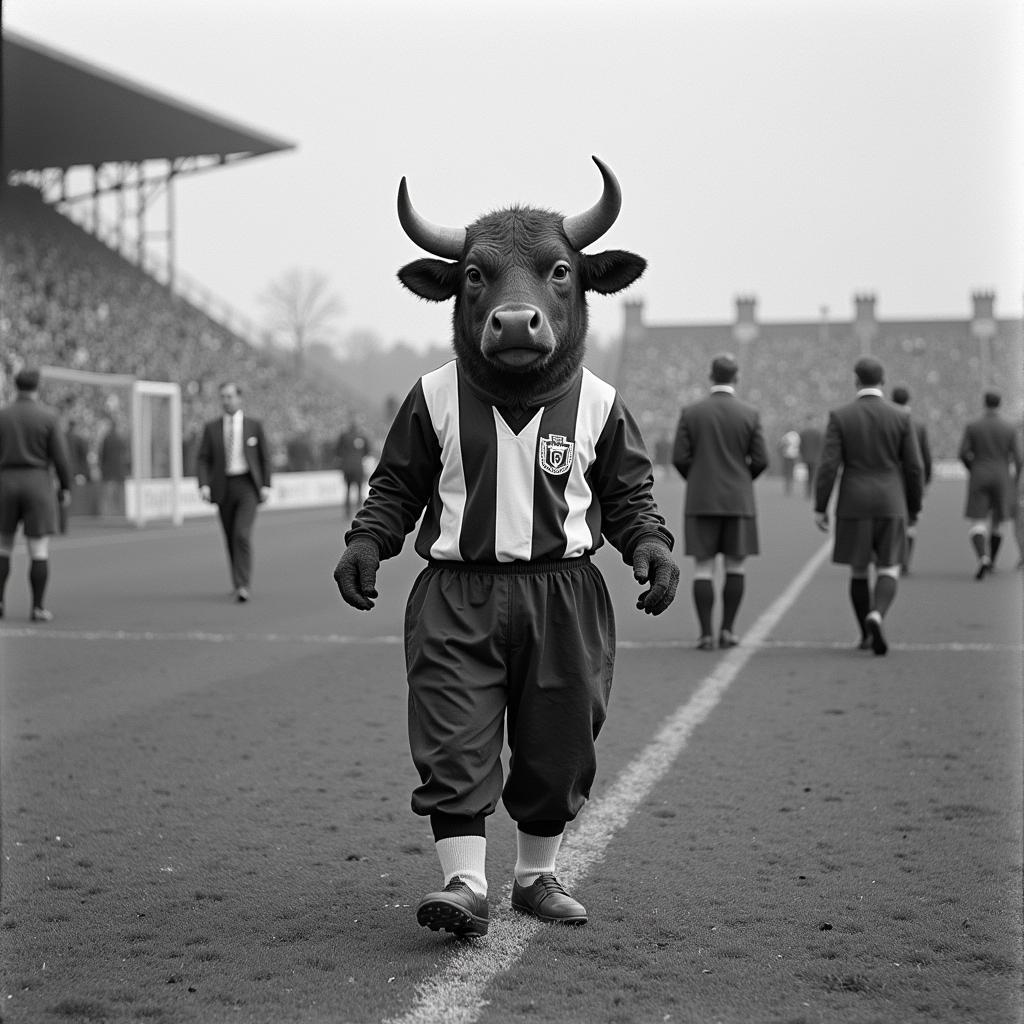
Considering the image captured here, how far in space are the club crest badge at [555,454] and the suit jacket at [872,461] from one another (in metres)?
5.82

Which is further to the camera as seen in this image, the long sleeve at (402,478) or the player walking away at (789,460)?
the player walking away at (789,460)

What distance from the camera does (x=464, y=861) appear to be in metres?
4.21

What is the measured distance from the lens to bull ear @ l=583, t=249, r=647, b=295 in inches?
177

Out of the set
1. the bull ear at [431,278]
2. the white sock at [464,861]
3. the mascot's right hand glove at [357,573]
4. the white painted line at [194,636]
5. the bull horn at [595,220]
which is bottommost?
the white painted line at [194,636]

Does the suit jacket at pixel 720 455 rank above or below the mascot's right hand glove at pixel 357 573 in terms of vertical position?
above

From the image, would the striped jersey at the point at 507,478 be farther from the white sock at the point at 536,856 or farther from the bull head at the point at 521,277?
the white sock at the point at 536,856

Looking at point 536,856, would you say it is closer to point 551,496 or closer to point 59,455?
point 551,496

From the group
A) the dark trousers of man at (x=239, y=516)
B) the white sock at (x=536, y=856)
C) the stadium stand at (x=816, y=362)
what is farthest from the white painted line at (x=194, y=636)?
the stadium stand at (x=816, y=362)

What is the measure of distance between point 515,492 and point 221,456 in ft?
30.2

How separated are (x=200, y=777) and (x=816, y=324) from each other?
270 feet

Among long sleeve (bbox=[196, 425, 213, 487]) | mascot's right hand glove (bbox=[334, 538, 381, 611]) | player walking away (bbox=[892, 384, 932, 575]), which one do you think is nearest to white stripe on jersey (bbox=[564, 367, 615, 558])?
mascot's right hand glove (bbox=[334, 538, 381, 611])

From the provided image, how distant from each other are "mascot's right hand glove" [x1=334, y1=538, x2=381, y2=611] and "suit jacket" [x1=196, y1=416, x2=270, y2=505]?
29.5 ft

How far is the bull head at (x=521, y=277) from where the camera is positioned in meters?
4.21

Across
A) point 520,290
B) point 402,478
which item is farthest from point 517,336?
point 402,478
